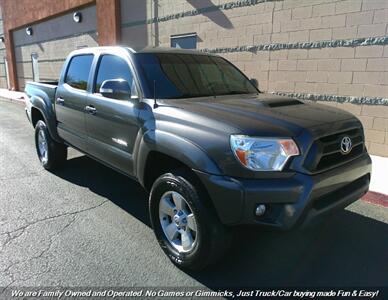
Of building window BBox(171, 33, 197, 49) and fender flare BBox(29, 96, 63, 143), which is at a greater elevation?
building window BBox(171, 33, 197, 49)

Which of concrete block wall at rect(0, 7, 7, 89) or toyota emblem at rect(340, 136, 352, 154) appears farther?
concrete block wall at rect(0, 7, 7, 89)

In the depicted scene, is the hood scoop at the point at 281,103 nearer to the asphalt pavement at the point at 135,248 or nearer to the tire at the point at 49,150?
the asphalt pavement at the point at 135,248

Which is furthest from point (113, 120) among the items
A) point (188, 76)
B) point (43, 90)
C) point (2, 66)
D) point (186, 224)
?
point (2, 66)

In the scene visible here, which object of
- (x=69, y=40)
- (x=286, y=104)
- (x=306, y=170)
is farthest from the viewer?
(x=69, y=40)

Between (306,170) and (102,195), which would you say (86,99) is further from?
(306,170)

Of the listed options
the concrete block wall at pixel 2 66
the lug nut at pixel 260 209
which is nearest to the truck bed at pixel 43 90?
the lug nut at pixel 260 209

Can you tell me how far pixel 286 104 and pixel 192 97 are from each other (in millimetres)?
917

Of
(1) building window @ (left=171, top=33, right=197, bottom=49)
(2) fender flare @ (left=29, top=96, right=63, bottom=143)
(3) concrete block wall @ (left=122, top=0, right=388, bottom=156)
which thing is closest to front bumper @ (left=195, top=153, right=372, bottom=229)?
(2) fender flare @ (left=29, top=96, right=63, bottom=143)

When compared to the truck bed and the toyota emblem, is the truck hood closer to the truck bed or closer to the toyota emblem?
the toyota emblem

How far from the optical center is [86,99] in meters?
4.36

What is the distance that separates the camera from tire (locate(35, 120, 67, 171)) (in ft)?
18.3

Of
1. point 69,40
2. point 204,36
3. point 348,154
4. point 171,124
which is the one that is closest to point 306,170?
point 348,154

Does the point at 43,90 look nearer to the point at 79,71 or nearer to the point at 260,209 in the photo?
the point at 79,71

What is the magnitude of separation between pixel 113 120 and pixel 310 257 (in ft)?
7.87
